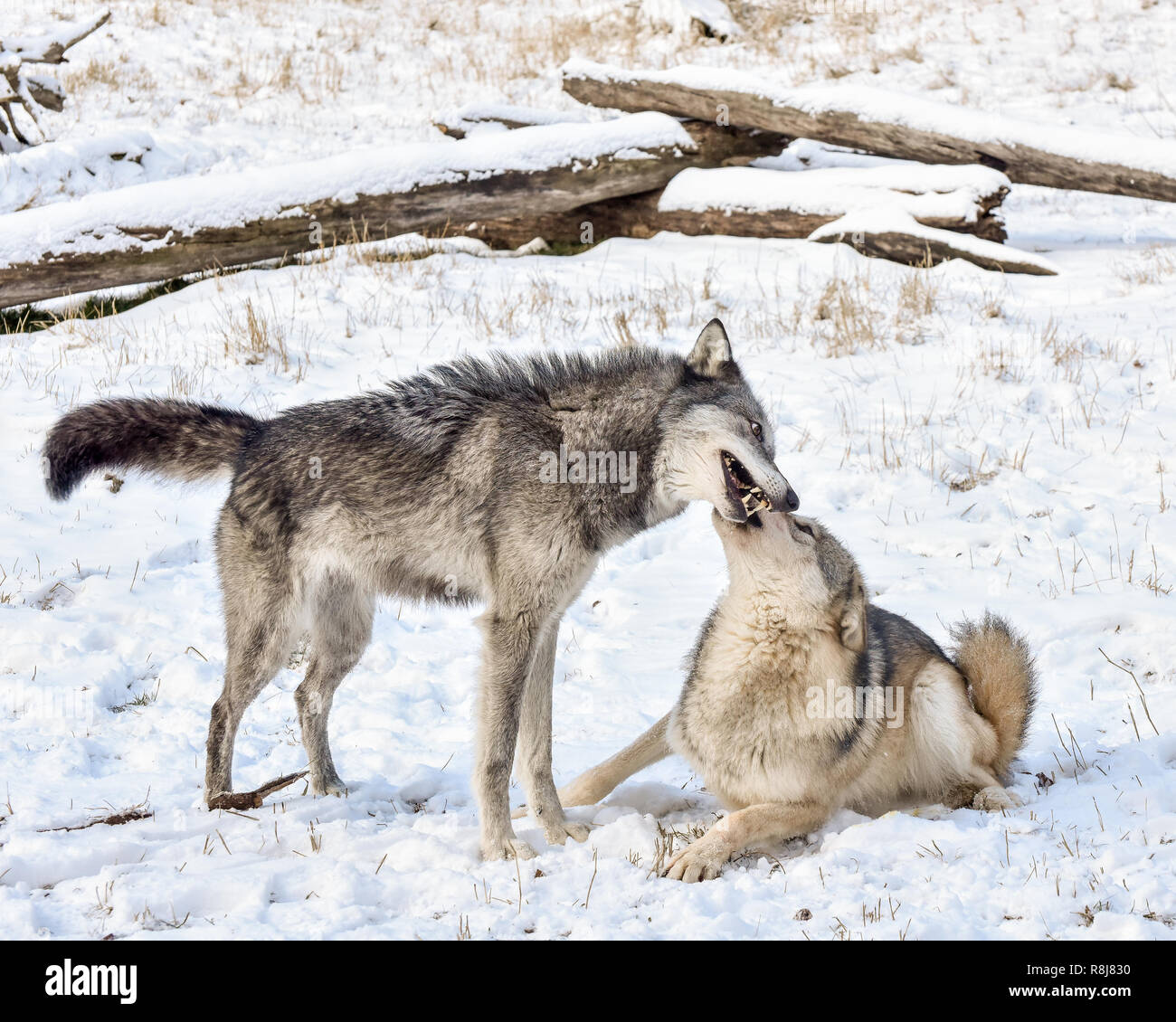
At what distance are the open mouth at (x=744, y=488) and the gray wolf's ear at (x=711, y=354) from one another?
50 centimetres

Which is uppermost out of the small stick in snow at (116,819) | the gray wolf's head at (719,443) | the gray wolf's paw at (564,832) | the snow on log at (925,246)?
the snow on log at (925,246)

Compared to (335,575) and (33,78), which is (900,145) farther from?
(33,78)

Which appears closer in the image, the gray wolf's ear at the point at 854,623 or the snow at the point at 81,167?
the gray wolf's ear at the point at 854,623

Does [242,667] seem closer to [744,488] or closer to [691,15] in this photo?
[744,488]

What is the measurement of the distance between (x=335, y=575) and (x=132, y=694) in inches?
66.6

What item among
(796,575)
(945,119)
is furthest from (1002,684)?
(945,119)

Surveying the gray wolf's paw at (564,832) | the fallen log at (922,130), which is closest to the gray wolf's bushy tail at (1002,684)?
the gray wolf's paw at (564,832)

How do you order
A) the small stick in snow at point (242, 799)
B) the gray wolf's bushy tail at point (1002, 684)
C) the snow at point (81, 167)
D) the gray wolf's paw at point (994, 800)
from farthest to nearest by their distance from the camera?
the snow at point (81, 167), the gray wolf's bushy tail at point (1002, 684), the small stick in snow at point (242, 799), the gray wolf's paw at point (994, 800)

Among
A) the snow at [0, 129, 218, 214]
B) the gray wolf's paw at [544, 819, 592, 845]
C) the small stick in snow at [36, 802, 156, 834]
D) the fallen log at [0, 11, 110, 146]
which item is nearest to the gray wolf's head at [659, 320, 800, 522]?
the gray wolf's paw at [544, 819, 592, 845]

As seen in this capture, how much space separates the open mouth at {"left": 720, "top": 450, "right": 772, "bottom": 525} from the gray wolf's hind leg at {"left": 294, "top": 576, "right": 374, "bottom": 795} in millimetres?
1846

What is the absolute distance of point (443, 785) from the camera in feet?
16.4

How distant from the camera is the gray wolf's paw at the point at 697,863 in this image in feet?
12.2

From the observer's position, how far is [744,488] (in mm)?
4309

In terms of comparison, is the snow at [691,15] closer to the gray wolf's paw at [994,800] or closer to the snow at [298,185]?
the snow at [298,185]
